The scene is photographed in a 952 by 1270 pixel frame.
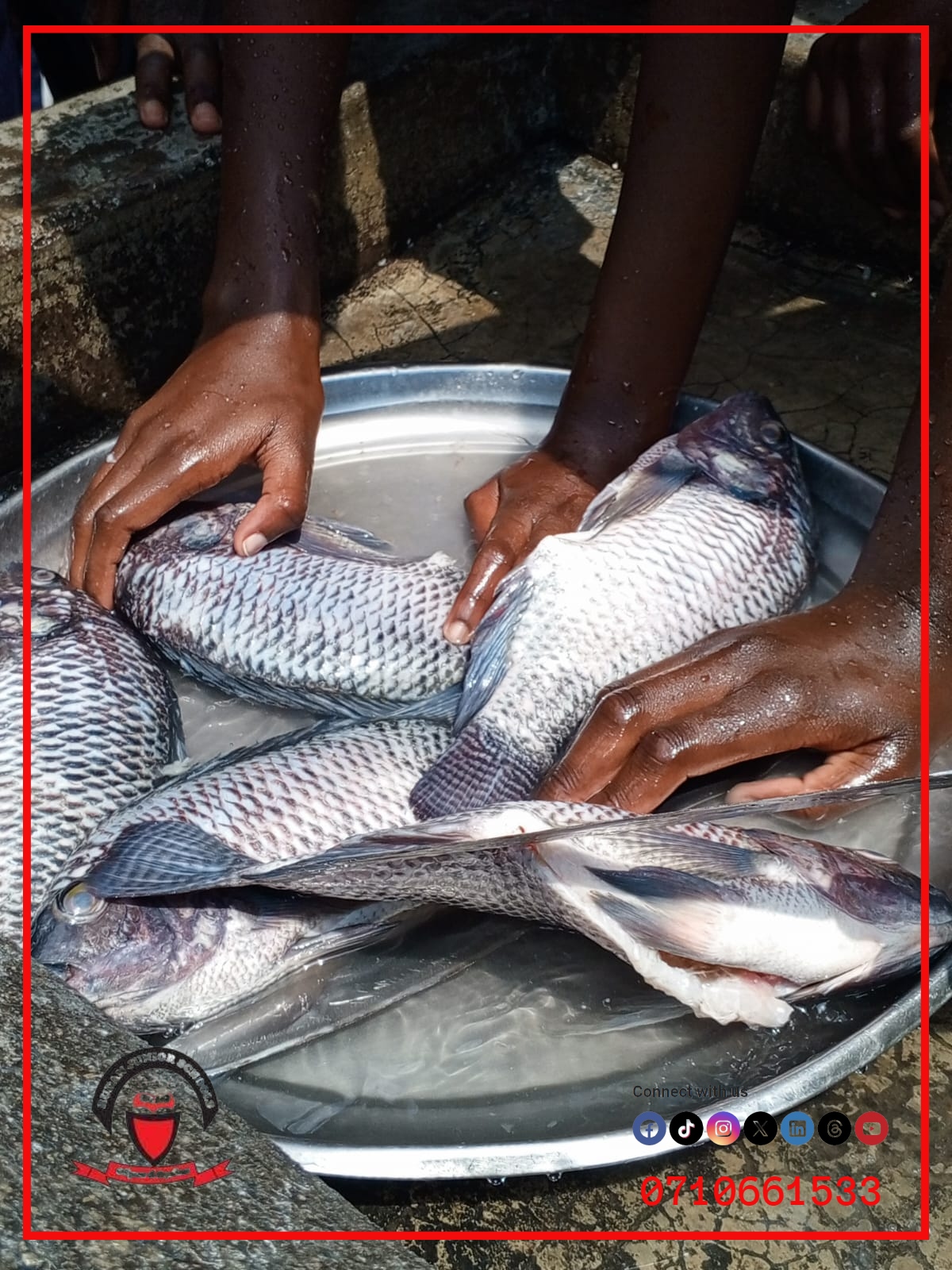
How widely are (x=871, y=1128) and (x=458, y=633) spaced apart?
3.41 feet

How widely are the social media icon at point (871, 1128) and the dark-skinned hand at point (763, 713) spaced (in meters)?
0.49

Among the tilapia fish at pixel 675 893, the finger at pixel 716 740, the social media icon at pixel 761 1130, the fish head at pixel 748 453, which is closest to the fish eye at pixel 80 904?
the tilapia fish at pixel 675 893

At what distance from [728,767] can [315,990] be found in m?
0.76

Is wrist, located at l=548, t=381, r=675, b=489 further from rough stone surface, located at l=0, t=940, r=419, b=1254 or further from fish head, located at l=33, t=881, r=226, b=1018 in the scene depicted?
rough stone surface, located at l=0, t=940, r=419, b=1254

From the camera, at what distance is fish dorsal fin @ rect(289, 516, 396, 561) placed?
7.65 feet

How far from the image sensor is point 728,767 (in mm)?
2004

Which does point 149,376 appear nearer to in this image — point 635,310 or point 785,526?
point 635,310

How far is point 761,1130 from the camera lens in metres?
1.72

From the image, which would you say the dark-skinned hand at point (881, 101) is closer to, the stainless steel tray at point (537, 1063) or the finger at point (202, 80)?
the finger at point (202, 80)

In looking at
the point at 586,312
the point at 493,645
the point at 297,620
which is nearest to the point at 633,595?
the point at 493,645

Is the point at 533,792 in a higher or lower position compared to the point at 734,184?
lower

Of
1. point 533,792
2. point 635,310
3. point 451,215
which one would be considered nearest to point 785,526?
point 635,310

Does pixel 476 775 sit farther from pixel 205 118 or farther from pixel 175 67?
pixel 175 67

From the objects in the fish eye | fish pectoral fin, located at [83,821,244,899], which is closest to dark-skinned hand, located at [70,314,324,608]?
fish pectoral fin, located at [83,821,244,899]
